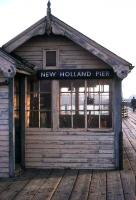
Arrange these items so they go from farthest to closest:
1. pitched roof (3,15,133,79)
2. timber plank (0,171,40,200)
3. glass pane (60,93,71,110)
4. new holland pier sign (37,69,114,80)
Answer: glass pane (60,93,71,110)
new holland pier sign (37,69,114,80)
pitched roof (3,15,133,79)
timber plank (0,171,40,200)

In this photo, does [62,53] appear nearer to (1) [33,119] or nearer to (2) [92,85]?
(2) [92,85]

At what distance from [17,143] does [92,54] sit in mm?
3445

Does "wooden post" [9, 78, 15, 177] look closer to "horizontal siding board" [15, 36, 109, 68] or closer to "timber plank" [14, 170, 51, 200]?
"timber plank" [14, 170, 51, 200]

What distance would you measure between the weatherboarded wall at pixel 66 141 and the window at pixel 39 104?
251 mm

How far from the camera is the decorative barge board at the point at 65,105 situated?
42.4 feet

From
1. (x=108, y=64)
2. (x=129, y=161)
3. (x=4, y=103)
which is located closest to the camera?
(x=4, y=103)

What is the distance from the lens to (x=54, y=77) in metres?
13.1

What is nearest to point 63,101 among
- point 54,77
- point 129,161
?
point 54,77

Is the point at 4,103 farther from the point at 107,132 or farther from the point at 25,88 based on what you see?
the point at 107,132

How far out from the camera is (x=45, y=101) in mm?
13227

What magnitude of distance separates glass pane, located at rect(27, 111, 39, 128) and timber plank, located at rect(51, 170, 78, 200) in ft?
5.76

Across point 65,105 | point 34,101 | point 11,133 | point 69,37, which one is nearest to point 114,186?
point 11,133

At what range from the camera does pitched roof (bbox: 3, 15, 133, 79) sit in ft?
40.5

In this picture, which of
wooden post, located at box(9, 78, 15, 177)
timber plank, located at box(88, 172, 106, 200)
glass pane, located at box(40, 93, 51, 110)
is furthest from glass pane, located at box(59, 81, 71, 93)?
timber plank, located at box(88, 172, 106, 200)
